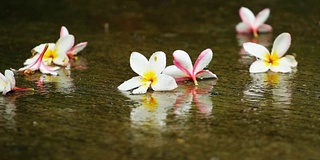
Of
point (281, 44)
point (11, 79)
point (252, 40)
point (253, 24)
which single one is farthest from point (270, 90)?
point (253, 24)

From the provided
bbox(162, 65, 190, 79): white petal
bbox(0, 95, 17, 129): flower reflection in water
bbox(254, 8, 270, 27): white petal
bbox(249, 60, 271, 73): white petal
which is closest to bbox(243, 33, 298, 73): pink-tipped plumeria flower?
bbox(249, 60, 271, 73): white petal

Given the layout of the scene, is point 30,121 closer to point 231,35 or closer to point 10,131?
point 10,131

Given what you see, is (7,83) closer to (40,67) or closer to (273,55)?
(40,67)

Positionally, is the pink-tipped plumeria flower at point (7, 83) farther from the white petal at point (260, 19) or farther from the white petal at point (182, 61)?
the white petal at point (260, 19)

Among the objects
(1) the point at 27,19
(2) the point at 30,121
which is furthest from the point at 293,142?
(1) the point at 27,19

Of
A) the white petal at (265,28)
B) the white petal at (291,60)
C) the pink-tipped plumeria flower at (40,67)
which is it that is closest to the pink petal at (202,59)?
the white petal at (291,60)
